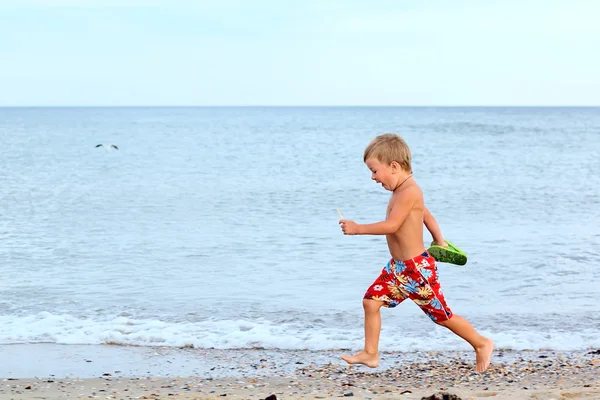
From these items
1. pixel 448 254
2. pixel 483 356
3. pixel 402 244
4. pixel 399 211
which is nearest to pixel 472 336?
pixel 483 356

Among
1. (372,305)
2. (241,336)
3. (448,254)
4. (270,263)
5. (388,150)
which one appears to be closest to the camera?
(388,150)

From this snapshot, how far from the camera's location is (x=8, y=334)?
22.1ft

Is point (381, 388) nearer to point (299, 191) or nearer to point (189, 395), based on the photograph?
point (189, 395)

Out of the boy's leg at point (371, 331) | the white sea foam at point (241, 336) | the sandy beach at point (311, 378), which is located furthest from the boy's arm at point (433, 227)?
the white sea foam at point (241, 336)

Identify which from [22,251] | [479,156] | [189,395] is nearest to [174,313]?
[189,395]

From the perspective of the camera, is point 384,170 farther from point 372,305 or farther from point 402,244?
point 372,305

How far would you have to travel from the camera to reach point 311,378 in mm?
5355

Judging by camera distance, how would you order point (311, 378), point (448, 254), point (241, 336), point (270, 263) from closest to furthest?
point (448, 254) → point (311, 378) → point (241, 336) → point (270, 263)

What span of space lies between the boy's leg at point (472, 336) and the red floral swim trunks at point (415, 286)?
6 centimetres

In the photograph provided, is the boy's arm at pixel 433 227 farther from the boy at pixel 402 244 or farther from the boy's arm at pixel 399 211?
the boy's arm at pixel 399 211

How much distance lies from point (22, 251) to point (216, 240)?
9.55ft

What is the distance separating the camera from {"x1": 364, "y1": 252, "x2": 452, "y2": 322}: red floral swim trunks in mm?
4363

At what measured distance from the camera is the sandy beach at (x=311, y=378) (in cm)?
480

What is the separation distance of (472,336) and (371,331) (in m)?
0.62
